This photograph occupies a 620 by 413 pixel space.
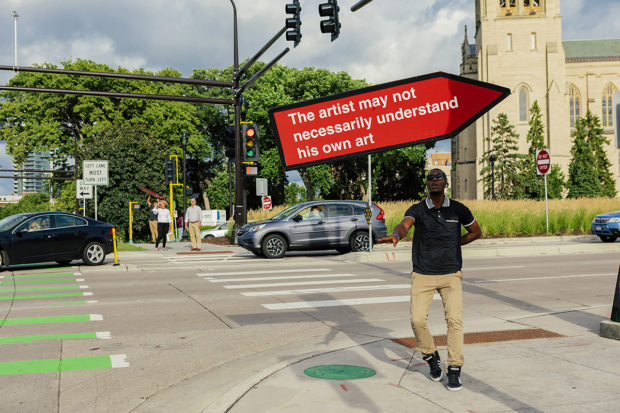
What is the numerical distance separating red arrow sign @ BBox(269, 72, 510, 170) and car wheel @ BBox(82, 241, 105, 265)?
1421 centimetres

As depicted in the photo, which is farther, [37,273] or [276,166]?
[276,166]

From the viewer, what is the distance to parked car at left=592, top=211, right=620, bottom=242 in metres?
22.4

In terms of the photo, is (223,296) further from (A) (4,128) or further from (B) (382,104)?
(A) (4,128)

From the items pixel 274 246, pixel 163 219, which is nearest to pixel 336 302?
pixel 274 246

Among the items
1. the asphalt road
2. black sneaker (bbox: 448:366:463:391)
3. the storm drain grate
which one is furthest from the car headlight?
black sneaker (bbox: 448:366:463:391)

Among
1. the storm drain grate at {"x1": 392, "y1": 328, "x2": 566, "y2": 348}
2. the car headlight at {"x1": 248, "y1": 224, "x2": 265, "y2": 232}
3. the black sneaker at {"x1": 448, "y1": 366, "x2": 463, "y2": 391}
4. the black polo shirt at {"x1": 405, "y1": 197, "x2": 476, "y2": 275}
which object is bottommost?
the storm drain grate at {"x1": 392, "y1": 328, "x2": 566, "y2": 348}

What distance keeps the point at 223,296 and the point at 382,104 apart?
300 inches

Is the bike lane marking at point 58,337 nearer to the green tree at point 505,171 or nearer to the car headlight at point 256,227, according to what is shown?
the car headlight at point 256,227

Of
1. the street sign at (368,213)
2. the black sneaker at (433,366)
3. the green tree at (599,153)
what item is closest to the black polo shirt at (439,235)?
the black sneaker at (433,366)

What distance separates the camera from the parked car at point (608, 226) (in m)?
22.4

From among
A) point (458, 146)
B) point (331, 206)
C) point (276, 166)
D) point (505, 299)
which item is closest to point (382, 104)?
point (505, 299)

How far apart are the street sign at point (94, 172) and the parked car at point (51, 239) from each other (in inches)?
244

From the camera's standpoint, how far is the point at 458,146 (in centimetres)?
7638

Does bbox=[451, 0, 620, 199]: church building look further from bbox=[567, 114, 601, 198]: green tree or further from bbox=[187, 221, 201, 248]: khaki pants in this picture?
bbox=[187, 221, 201, 248]: khaki pants
